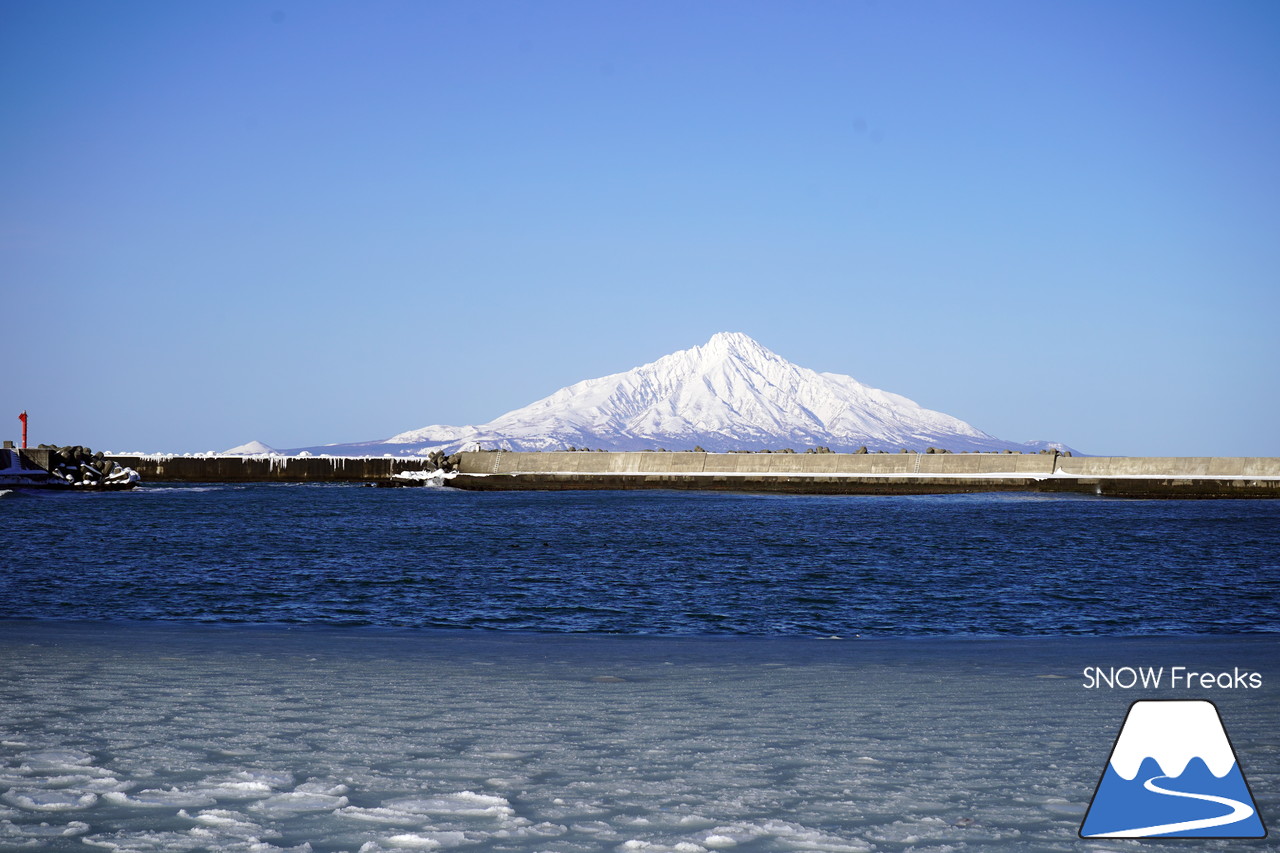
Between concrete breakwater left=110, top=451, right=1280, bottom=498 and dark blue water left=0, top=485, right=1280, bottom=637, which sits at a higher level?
concrete breakwater left=110, top=451, right=1280, bottom=498

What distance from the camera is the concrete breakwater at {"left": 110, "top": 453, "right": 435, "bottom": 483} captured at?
94.9 metres

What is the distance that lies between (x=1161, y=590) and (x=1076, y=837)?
1647 centimetres

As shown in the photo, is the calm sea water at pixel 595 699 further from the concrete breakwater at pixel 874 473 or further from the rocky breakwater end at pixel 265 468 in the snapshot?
the rocky breakwater end at pixel 265 468

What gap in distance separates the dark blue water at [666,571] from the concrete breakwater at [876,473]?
19211 millimetres

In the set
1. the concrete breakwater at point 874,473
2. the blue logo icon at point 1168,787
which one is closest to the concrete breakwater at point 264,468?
the concrete breakwater at point 874,473

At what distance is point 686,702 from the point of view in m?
8.28

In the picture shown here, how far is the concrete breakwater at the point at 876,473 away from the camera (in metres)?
64.3

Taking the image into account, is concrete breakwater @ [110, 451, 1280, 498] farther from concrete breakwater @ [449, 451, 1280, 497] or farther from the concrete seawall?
the concrete seawall

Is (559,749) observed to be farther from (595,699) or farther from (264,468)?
(264,468)

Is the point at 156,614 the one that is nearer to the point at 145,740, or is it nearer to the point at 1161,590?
the point at 145,740

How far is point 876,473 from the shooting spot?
72.7 meters

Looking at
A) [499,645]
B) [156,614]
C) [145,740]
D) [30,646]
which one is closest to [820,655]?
[499,645]

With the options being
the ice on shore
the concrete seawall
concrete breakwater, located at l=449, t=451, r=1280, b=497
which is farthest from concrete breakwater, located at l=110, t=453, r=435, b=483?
the ice on shore

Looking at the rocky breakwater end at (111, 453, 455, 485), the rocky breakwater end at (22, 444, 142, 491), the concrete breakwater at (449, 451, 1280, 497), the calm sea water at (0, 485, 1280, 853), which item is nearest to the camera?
the calm sea water at (0, 485, 1280, 853)
